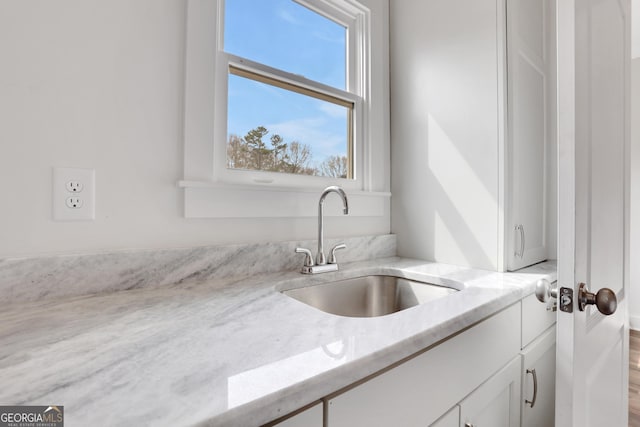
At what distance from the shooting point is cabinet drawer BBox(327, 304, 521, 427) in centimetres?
53

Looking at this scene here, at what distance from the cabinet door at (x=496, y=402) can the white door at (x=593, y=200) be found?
0.56 feet

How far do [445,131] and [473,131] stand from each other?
0.40 ft

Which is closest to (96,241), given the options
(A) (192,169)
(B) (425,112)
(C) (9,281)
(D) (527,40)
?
(C) (9,281)

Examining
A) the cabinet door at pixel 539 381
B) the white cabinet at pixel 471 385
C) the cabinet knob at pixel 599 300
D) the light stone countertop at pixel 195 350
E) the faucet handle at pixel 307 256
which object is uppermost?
the faucet handle at pixel 307 256

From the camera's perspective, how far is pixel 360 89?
1543 millimetres

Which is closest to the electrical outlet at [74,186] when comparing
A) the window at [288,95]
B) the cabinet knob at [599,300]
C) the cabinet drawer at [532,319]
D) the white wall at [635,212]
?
the window at [288,95]

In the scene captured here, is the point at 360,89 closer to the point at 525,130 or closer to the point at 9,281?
the point at 525,130

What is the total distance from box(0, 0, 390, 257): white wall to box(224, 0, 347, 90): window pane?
24 cm

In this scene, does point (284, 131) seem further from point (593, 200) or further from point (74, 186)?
point (593, 200)

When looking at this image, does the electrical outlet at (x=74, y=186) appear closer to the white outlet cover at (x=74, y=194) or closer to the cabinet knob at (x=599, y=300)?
the white outlet cover at (x=74, y=194)

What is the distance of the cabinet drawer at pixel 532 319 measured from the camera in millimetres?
1030

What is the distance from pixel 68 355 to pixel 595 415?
1287 millimetres

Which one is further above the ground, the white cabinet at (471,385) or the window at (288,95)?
the window at (288,95)

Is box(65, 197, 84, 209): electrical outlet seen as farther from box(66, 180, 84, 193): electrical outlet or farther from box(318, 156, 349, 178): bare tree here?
box(318, 156, 349, 178): bare tree
